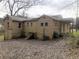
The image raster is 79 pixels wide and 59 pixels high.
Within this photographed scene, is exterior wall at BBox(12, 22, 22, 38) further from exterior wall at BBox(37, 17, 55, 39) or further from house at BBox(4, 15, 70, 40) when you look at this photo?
exterior wall at BBox(37, 17, 55, 39)

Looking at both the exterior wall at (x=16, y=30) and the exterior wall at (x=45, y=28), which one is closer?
the exterior wall at (x=45, y=28)

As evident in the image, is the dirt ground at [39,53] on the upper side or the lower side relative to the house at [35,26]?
lower

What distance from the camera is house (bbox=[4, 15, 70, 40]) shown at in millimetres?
19781

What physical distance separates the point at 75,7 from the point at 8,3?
22069mm

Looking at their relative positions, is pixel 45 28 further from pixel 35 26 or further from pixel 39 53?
pixel 39 53

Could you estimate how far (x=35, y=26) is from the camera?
21562 millimetres

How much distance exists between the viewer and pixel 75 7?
15516 mm

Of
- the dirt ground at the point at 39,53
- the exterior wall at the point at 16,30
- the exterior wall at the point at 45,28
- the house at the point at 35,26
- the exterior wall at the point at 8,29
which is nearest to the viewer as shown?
the dirt ground at the point at 39,53

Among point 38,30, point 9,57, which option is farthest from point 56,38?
point 9,57

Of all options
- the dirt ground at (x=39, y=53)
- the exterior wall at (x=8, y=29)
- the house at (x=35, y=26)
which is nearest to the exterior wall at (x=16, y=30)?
the house at (x=35, y=26)

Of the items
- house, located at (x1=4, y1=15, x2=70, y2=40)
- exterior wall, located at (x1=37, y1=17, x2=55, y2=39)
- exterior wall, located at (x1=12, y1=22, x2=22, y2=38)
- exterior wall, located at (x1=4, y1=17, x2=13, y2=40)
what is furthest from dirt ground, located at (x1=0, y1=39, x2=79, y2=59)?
exterior wall, located at (x1=12, y1=22, x2=22, y2=38)

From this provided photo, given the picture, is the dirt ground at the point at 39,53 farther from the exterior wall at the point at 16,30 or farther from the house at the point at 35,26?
the exterior wall at the point at 16,30

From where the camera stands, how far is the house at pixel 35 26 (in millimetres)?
19781

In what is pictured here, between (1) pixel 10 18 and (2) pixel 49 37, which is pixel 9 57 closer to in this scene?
(2) pixel 49 37
